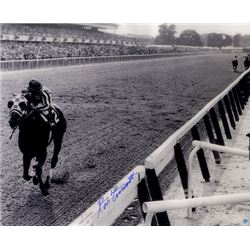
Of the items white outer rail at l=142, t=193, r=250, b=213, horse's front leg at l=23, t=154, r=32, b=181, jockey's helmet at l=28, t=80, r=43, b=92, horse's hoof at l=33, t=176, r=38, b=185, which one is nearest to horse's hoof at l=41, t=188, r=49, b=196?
horse's hoof at l=33, t=176, r=38, b=185

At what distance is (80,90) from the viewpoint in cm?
1036

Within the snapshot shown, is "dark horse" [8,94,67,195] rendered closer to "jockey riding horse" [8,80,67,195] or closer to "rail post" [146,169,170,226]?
"jockey riding horse" [8,80,67,195]

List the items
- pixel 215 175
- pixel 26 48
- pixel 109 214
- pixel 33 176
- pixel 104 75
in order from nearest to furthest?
pixel 109 214 < pixel 33 176 < pixel 215 175 < pixel 26 48 < pixel 104 75

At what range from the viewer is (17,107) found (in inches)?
136

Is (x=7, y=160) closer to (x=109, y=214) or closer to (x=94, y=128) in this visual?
(x=109, y=214)

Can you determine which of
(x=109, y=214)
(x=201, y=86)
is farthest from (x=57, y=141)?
(x=201, y=86)

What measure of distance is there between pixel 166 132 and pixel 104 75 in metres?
6.78

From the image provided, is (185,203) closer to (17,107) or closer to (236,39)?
(17,107)

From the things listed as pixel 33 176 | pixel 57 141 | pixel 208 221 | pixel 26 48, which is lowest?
pixel 208 221

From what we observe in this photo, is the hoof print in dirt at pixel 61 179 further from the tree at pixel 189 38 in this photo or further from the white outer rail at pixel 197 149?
the tree at pixel 189 38
